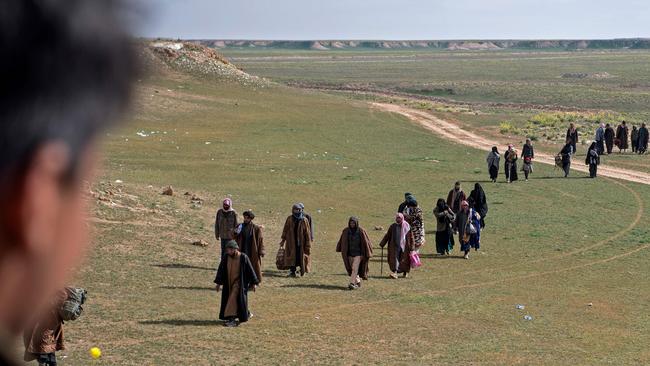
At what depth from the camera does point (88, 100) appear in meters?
0.84

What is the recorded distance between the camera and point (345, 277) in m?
19.8

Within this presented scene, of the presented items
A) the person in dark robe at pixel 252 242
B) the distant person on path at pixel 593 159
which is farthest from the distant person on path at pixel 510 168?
the person in dark robe at pixel 252 242

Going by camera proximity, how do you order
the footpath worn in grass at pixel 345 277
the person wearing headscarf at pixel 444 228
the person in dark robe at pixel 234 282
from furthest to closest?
the person wearing headscarf at pixel 444 228 < the person in dark robe at pixel 234 282 < the footpath worn in grass at pixel 345 277

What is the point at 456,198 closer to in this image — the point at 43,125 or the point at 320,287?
the point at 320,287

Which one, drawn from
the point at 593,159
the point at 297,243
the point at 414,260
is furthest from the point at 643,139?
the point at 297,243

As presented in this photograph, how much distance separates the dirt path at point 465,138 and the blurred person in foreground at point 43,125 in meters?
37.6

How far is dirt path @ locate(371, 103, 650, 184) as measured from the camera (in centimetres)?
3875

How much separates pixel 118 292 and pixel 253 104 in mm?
46475

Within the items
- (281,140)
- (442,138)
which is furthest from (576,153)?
(281,140)

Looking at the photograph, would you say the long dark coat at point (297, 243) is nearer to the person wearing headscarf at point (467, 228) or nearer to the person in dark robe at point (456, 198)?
the person wearing headscarf at point (467, 228)

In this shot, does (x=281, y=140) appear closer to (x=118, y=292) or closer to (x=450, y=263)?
(x=450, y=263)

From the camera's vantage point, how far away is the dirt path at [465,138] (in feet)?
127

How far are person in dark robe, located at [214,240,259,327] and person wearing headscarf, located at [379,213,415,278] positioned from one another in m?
5.20

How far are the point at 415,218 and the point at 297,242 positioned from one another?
9.69 feet
